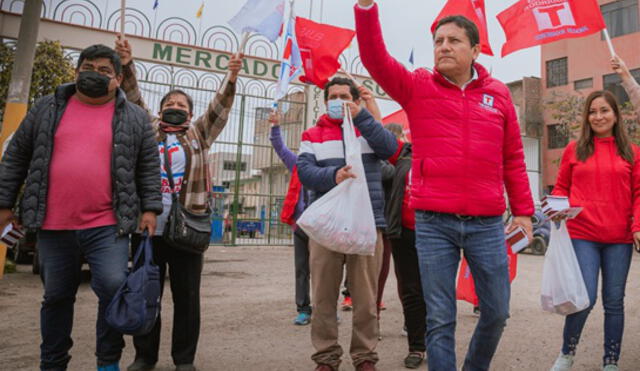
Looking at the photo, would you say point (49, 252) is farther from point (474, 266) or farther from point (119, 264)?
point (474, 266)

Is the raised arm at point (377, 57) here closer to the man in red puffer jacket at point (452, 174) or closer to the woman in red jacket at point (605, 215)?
the man in red puffer jacket at point (452, 174)

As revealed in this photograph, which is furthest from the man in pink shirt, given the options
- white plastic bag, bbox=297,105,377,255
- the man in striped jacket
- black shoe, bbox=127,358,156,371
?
the man in striped jacket

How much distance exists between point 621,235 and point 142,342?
3.28 metres

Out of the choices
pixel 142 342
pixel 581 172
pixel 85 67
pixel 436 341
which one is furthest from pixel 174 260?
pixel 581 172

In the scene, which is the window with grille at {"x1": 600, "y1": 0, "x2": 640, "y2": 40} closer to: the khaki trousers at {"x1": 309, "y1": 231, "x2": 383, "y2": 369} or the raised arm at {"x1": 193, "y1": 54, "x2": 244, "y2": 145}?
the raised arm at {"x1": 193, "y1": 54, "x2": 244, "y2": 145}

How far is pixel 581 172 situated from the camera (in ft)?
11.8

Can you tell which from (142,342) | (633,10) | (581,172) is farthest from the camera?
(633,10)

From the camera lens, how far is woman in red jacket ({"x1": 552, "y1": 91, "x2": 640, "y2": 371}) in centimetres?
337

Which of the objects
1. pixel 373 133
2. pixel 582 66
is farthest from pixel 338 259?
pixel 582 66

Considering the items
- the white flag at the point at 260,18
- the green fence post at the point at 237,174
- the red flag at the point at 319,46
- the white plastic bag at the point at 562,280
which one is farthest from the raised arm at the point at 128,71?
the green fence post at the point at 237,174

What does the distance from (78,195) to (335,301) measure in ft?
5.67

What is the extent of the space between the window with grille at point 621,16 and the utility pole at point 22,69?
26471 mm

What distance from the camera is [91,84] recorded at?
112 inches

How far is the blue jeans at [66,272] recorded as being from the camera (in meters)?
2.78
